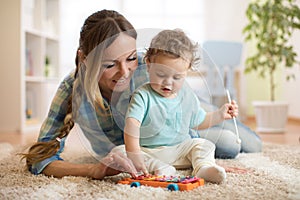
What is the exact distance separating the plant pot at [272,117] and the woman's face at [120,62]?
7.15 ft

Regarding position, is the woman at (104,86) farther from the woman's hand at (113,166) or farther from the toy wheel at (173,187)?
the toy wheel at (173,187)

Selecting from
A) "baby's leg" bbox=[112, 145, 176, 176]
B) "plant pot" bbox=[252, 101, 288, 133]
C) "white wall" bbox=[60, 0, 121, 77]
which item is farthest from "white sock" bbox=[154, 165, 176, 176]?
"white wall" bbox=[60, 0, 121, 77]

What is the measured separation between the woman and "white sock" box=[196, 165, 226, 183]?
6.9 inches

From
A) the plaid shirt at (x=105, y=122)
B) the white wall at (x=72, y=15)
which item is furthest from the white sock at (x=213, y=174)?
the white wall at (x=72, y=15)

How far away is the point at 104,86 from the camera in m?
1.17

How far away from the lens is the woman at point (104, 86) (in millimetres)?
1085

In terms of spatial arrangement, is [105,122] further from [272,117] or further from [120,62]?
[272,117]

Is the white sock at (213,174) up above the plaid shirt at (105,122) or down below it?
below

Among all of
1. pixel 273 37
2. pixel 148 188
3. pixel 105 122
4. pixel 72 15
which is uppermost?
pixel 72 15

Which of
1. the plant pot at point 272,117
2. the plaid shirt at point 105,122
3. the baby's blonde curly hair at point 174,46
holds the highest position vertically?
the baby's blonde curly hair at point 174,46

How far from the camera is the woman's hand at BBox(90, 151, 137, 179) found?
107 cm

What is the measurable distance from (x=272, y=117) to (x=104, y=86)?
2169mm

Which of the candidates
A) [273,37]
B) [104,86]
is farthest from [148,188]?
[273,37]

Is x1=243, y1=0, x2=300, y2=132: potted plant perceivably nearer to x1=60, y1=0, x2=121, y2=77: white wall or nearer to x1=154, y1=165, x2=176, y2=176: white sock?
x1=60, y1=0, x2=121, y2=77: white wall
